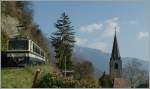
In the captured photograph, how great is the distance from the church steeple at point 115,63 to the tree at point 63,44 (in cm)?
34

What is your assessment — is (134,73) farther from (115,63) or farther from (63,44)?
(63,44)

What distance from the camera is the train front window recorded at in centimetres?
504

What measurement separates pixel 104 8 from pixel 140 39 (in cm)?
39

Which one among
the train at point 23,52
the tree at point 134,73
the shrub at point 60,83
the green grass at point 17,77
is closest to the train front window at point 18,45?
the train at point 23,52

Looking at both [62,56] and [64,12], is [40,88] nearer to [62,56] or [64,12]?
[62,56]

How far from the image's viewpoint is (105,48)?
504 cm

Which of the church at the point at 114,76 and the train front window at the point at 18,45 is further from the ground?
the train front window at the point at 18,45

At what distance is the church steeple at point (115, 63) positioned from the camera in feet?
16.4

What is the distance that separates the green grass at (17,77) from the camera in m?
5.00

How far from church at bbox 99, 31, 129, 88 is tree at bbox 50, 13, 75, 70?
0.31m

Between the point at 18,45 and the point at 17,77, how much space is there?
10.5 inches

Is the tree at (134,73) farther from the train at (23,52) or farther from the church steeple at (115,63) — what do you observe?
the train at (23,52)

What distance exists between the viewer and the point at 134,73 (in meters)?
5.04

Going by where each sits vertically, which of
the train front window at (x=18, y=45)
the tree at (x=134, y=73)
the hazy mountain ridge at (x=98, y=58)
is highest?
the train front window at (x=18, y=45)
